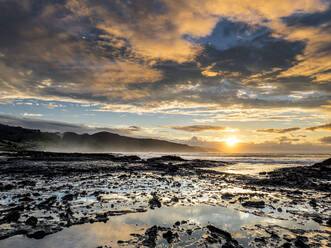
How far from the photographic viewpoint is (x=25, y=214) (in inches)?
299

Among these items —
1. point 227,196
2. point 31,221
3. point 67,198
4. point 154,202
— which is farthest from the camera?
point 227,196

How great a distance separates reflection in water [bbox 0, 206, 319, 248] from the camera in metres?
5.41

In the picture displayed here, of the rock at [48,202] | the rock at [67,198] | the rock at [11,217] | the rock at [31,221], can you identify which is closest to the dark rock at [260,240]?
the rock at [31,221]

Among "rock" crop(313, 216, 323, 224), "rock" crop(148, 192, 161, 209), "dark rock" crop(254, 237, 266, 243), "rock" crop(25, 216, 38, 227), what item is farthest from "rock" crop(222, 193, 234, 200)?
"rock" crop(25, 216, 38, 227)

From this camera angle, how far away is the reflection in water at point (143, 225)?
5.41 meters

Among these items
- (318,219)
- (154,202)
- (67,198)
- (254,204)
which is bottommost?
(67,198)

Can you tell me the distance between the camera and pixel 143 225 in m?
6.97

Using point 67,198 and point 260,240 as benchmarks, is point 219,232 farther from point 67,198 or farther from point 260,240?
point 67,198

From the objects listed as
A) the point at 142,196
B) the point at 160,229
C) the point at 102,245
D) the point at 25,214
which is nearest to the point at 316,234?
the point at 160,229

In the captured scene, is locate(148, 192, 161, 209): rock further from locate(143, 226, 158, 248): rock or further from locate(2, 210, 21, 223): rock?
locate(2, 210, 21, 223): rock

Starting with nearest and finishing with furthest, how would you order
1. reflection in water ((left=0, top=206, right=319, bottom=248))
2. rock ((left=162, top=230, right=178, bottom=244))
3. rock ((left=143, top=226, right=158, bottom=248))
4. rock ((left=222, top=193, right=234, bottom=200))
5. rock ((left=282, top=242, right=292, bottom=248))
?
reflection in water ((left=0, top=206, right=319, bottom=248)) → rock ((left=143, top=226, right=158, bottom=248)) → rock ((left=282, top=242, right=292, bottom=248)) → rock ((left=162, top=230, right=178, bottom=244)) → rock ((left=222, top=193, right=234, bottom=200))

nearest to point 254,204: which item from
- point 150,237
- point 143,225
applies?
point 143,225

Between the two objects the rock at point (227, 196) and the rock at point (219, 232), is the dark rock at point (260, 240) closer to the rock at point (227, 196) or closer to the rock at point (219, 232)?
the rock at point (219, 232)

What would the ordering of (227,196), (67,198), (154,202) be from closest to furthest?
(154,202), (67,198), (227,196)
